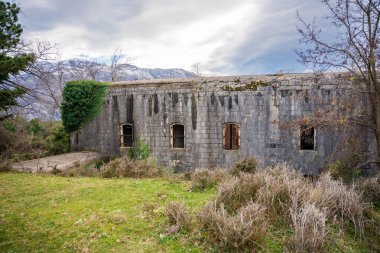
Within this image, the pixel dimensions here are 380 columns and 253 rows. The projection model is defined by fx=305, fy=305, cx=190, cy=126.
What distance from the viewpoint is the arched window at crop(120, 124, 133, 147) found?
16.0 m

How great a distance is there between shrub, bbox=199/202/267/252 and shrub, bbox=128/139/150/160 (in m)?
10.4

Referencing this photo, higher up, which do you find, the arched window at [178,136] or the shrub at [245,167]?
the arched window at [178,136]

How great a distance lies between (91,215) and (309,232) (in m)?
4.26

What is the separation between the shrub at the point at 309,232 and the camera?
457 centimetres

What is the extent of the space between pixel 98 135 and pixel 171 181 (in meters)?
8.05

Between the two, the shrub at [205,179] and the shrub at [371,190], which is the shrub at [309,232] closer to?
the shrub at [371,190]

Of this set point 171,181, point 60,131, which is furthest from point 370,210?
point 60,131

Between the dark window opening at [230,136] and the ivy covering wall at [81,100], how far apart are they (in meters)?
6.79

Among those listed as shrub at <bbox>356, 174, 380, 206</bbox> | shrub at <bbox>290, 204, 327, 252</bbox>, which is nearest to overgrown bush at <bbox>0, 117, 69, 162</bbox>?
shrub at <bbox>290, 204, 327, 252</bbox>

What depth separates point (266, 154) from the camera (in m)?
13.4

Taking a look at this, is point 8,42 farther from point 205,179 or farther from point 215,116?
point 215,116

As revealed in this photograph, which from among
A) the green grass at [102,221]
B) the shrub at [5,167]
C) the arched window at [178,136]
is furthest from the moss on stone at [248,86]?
the shrub at [5,167]

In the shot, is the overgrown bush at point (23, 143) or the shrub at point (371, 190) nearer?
the shrub at point (371, 190)

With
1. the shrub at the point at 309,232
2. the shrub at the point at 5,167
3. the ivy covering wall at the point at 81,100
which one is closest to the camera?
the shrub at the point at 309,232
